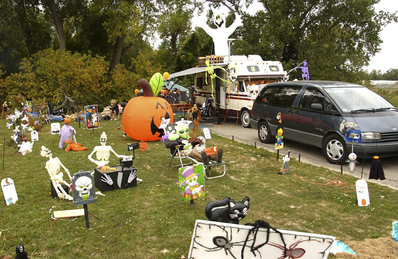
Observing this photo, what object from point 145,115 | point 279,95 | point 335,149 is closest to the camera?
point 335,149

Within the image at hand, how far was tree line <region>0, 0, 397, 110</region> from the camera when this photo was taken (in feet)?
64.1

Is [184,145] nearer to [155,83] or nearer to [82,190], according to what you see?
[82,190]

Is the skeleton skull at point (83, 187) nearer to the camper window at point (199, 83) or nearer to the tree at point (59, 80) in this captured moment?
the camper window at point (199, 83)

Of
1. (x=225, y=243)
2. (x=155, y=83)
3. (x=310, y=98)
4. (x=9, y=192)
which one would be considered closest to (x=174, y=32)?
(x=155, y=83)

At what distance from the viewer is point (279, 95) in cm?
995

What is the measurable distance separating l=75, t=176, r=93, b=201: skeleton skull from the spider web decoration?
245 centimetres

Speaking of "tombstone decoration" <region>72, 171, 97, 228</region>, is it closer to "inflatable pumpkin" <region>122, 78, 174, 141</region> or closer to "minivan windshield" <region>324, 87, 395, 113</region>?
"inflatable pumpkin" <region>122, 78, 174, 141</region>

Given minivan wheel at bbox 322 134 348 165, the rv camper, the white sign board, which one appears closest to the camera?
the white sign board

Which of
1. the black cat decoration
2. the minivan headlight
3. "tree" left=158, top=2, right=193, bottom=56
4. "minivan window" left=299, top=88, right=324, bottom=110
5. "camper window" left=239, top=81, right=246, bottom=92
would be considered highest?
"tree" left=158, top=2, right=193, bottom=56

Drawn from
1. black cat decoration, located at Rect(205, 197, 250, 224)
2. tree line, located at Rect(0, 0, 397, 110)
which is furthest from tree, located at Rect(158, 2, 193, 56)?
black cat decoration, located at Rect(205, 197, 250, 224)

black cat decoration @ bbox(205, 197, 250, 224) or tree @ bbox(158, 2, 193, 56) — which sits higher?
tree @ bbox(158, 2, 193, 56)

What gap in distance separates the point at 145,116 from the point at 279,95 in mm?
4416

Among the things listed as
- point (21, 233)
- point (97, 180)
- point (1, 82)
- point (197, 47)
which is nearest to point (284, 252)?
point (21, 233)

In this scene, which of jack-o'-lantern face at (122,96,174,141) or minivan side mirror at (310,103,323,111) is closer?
minivan side mirror at (310,103,323,111)
